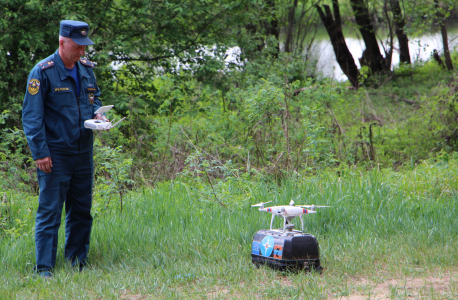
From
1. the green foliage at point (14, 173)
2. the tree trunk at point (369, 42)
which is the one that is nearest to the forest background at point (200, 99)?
the green foliage at point (14, 173)

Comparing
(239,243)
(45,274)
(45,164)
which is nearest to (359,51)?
(239,243)

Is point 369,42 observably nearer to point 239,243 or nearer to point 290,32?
point 290,32

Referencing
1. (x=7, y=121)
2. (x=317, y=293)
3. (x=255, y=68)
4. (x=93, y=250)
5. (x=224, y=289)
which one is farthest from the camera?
(x=255, y=68)

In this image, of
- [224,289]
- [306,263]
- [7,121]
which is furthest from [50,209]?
[7,121]

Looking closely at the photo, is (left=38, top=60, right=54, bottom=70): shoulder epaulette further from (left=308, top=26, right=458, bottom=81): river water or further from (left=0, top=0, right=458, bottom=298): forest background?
(left=308, top=26, right=458, bottom=81): river water

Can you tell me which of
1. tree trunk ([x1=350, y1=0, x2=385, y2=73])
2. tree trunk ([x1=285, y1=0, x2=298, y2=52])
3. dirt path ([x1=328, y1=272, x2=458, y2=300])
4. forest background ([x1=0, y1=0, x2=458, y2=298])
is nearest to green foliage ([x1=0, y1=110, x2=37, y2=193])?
forest background ([x1=0, y1=0, x2=458, y2=298])

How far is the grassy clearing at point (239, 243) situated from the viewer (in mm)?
3680

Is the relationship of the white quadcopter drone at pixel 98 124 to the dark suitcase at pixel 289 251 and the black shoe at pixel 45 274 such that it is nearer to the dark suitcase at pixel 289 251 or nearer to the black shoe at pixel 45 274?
the black shoe at pixel 45 274

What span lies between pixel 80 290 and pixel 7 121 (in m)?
6.69

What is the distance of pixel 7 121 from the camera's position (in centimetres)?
922

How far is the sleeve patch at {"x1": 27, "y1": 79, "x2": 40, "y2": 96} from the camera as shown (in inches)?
153

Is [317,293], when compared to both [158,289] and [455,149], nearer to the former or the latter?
[158,289]

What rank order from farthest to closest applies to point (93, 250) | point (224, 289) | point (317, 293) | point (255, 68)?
point (255, 68), point (93, 250), point (224, 289), point (317, 293)

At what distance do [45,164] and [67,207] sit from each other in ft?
2.06
